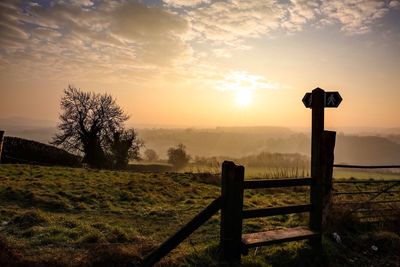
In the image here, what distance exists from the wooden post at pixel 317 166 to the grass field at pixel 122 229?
1.65ft

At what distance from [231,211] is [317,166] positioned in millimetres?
2550

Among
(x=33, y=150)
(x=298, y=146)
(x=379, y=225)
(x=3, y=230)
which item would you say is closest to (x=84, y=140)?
(x=33, y=150)

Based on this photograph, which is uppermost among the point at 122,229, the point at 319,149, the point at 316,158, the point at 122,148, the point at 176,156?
the point at 319,149

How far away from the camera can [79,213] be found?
1063 centimetres

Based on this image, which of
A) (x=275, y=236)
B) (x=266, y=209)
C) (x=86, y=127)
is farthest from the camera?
(x=86, y=127)

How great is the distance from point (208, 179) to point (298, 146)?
13919 centimetres

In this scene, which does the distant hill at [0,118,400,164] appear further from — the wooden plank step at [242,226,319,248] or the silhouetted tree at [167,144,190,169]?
the wooden plank step at [242,226,319,248]

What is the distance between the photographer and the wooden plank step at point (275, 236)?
608cm

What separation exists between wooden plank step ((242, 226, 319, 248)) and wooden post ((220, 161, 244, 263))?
240 mm

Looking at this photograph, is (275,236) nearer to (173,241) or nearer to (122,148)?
(173,241)

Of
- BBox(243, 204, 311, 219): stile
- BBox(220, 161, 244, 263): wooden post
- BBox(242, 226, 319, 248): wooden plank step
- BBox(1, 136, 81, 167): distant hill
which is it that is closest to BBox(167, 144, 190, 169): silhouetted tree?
BBox(1, 136, 81, 167): distant hill

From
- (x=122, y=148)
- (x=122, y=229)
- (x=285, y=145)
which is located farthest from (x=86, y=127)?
(x=285, y=145)

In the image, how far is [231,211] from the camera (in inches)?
231

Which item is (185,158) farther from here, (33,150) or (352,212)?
(352,212)
